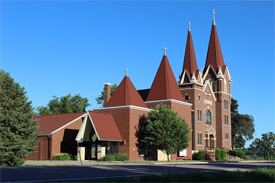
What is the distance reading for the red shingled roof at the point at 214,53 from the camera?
65.3m

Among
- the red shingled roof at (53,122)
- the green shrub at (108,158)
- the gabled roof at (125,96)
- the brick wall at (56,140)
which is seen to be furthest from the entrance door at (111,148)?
the red shingled roof at (53,122)

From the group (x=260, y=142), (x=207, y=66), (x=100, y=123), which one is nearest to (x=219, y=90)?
(x=207, y=66)

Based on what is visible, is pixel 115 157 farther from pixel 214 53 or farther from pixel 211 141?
pixel 214 53

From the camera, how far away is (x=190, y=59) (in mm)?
63469

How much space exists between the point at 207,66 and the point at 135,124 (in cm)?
2904

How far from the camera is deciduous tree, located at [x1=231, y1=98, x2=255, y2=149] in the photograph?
256 feet

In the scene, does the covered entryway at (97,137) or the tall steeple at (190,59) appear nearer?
the covered entryway at (97,137)

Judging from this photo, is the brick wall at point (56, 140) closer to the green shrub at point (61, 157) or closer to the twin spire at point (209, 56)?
the green shrub at point (61, 157)

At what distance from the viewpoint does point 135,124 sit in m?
41.3

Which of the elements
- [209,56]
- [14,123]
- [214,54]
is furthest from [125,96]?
[214,54]

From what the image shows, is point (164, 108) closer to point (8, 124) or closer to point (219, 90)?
point (8, 124)

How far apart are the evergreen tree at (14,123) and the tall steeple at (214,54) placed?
43.2 metres

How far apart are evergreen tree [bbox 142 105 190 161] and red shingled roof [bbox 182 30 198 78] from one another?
22406 mm

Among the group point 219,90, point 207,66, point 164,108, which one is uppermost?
point 207,66
